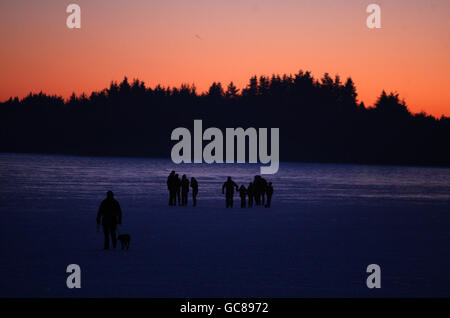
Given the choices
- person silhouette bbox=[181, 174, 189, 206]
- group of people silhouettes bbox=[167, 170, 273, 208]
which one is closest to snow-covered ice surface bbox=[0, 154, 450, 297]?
group of people silhouettes bbox=[167, 170, 273, 208]

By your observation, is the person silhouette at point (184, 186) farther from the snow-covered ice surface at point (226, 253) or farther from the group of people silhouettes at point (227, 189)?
the snow-covered ice surface at point (226, 253)

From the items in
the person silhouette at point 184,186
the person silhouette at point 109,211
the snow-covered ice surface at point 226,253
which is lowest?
the snow-covered ice surface at point 226,253

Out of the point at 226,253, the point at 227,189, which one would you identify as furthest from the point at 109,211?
the point at 227,189

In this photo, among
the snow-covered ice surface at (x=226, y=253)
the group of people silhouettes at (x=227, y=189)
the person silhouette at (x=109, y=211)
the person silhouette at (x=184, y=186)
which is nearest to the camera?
the snow-covered ice surface at (x=226, y=253)

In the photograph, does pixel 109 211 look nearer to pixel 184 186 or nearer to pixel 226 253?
pixel 226 253

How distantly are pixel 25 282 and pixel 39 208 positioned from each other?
14.1 metres

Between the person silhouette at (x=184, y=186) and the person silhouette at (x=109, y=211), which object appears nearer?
the person silhouette at (x=109, y=211)

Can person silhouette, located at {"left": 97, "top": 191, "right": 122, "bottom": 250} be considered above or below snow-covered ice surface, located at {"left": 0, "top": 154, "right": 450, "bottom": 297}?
above

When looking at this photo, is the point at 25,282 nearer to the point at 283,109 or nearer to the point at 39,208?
the point at 39,208

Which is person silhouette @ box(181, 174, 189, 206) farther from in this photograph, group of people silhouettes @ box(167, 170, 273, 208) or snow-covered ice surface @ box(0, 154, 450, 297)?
snow-covered ice surface @ box(0, 154, 450, 297)

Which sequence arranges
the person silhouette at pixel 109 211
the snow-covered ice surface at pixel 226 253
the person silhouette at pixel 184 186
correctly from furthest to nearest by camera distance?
the person silhouette at pixel 184 186 → the person silhouette at pixel 109 211 → the snow-covered ice surface at pixel 226 253

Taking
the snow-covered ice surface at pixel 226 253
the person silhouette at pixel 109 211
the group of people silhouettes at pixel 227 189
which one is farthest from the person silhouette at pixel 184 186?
the person silhouette at pixel 109 211

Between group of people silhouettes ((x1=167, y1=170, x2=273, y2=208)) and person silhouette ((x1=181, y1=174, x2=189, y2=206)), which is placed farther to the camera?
person silhouette ((x1=181, y1=174, x2=189, y2=206))
